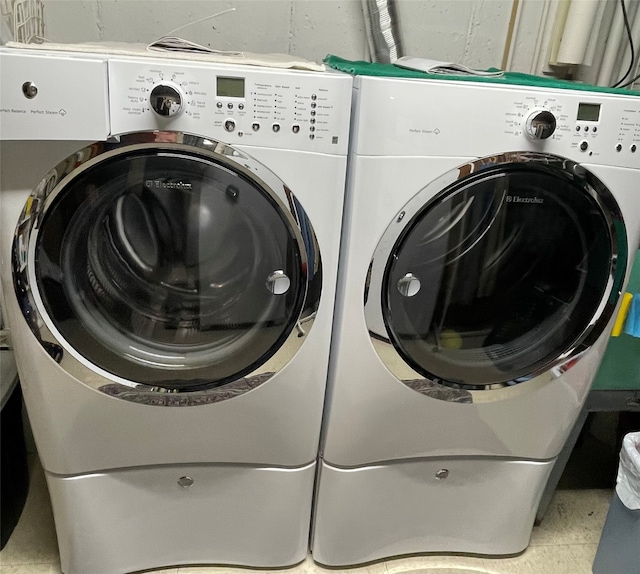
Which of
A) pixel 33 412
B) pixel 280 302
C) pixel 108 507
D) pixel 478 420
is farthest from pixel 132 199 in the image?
pixel 478 420

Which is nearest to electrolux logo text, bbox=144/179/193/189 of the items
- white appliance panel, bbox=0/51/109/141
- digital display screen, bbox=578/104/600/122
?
white appliance panel, bbox=0/51/109/141

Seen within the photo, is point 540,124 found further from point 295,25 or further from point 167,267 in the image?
point 295,25

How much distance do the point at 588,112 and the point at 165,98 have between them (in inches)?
26.5

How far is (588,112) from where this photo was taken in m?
0.96

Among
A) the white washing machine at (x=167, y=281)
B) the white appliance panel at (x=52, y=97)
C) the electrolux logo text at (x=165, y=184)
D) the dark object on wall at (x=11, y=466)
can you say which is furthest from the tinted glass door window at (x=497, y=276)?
the dark object on wall at (x=11, y=466)

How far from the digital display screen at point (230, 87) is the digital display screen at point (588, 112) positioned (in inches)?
21.5

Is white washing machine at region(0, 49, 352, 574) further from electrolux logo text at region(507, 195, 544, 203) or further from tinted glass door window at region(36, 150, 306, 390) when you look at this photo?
electrolux logo text at region(507, 195, 544, 203)

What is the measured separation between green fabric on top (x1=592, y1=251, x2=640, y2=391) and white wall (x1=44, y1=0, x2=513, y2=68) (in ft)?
2.68

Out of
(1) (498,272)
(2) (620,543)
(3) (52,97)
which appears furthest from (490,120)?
(2) (620,543)

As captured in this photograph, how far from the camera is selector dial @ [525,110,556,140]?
930 millimetres

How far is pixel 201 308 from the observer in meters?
1.01

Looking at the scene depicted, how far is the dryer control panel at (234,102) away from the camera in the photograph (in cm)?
84

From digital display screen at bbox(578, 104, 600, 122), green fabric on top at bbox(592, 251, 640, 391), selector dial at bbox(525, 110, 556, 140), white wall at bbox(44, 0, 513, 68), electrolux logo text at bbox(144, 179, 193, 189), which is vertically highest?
white wall at bbox(44, 0, 513, 68)

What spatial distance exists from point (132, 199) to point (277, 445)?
1.76 ft
